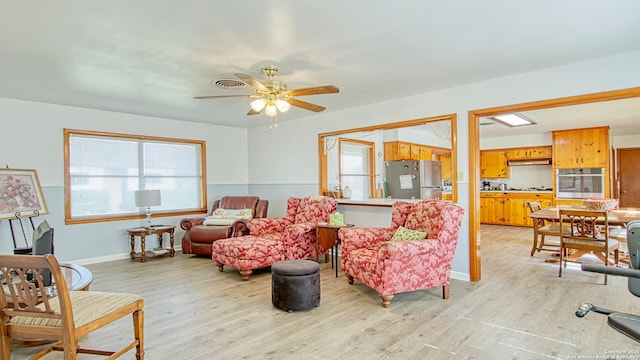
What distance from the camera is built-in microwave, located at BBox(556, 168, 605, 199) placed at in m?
7.16

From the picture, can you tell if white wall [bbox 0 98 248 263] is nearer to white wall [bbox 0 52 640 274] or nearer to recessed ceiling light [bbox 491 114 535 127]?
white wall [bbox 0 52 640 274]

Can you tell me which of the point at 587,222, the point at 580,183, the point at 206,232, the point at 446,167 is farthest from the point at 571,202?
the point at 206,232

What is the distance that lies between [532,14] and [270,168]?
16.6 ft

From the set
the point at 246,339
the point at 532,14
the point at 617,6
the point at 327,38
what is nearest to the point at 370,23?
the point at 327,38

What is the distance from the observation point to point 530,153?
333 inches

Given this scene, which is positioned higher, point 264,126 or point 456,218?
point 264,126

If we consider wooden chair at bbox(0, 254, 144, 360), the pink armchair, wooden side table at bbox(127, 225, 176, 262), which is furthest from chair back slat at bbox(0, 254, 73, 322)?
wooden side table at bbox(127, 225, 176, 262)

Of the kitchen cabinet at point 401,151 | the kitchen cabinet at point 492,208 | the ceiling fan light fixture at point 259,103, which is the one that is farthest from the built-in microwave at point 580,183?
the ceiling fan light fixture at point 259,103

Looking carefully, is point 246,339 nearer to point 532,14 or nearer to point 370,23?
point 370,23

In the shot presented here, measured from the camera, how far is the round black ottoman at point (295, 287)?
3139 millimetres

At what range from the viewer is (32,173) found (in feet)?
15.2

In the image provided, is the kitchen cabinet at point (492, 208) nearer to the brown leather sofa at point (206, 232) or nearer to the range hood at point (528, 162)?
the range hood at point (528, 162)

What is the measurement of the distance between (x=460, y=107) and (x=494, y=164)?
5785 mm

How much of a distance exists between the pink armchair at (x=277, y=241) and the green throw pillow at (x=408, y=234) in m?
1.20
